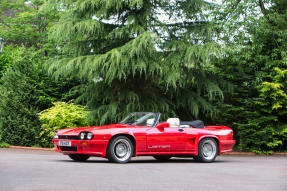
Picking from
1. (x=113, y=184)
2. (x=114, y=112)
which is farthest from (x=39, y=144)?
(x=113, y=184)

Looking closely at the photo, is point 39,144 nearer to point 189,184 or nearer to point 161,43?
point 161,43

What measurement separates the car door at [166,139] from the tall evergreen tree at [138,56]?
4720mm

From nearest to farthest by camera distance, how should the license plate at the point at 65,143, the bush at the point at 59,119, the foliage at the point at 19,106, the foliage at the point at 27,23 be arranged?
the license plate at the point at 65,143
the bush at the point at 59,119
the foliage at the point at 19,106
the foliage at the point at 27,23

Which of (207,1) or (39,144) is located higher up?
(207,1)

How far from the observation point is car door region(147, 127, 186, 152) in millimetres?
11453

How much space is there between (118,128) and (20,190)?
472 centimetres

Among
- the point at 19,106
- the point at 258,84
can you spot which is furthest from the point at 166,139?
the point at 19,106

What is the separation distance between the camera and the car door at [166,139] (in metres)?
11.5

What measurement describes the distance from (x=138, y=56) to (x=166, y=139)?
5325 mm

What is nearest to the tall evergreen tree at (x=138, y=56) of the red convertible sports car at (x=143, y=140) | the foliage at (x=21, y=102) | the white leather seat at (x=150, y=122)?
the foliage at (x=21, y=102)

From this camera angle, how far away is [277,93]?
676 inches

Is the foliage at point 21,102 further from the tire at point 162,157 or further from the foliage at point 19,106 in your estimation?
the tire at point 162,157

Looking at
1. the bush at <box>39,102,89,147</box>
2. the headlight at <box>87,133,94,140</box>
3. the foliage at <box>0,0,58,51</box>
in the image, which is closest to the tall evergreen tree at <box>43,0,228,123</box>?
the bush at <box>39,102,89,147</box>

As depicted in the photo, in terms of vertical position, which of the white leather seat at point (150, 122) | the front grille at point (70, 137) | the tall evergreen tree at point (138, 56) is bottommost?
the front grille at point (70, 137)
